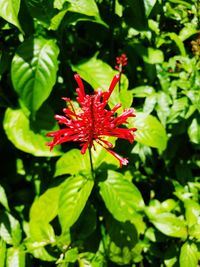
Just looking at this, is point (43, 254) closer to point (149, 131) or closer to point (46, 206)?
point (46, 206)

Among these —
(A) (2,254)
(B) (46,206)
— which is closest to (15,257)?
(A) (2,254)

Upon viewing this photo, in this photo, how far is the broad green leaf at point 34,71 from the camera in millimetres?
1562

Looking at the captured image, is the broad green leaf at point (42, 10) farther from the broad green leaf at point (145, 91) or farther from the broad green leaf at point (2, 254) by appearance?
the broad green leaf at point (2, 254)

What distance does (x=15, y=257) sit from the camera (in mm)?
1784

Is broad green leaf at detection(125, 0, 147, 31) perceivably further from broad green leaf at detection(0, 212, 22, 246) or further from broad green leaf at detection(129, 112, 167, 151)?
broad green leaf at detection(0, 212, 22, 246)

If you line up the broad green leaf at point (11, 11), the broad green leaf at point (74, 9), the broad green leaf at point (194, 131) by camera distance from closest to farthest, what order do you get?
the broad green leaf at point (11, 11) < the broad green leaf at point (74, 9) < the broad green leaf at point (194, 131)

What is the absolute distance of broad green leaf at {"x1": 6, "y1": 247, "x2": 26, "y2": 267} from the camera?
176 cm

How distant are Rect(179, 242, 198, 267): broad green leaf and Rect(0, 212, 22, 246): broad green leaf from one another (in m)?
0.87

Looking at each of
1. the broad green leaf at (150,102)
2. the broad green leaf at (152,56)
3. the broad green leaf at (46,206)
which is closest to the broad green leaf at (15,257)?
the broad green leaf at (46,206)

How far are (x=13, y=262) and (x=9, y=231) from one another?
19 cm

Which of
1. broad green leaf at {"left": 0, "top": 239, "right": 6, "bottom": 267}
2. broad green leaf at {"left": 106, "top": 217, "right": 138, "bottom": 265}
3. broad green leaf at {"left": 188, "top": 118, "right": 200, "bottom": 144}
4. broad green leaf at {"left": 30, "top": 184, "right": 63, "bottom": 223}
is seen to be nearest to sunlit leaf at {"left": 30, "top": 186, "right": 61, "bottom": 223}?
broad green leaf at {"left": 30, "top": 184, "right": 63, "bottom": 223}

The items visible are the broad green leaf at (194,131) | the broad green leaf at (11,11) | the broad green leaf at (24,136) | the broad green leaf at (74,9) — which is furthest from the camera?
the broad green leaf at (194,131)

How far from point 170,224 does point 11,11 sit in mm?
1311

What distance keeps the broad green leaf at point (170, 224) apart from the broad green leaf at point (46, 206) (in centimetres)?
54
